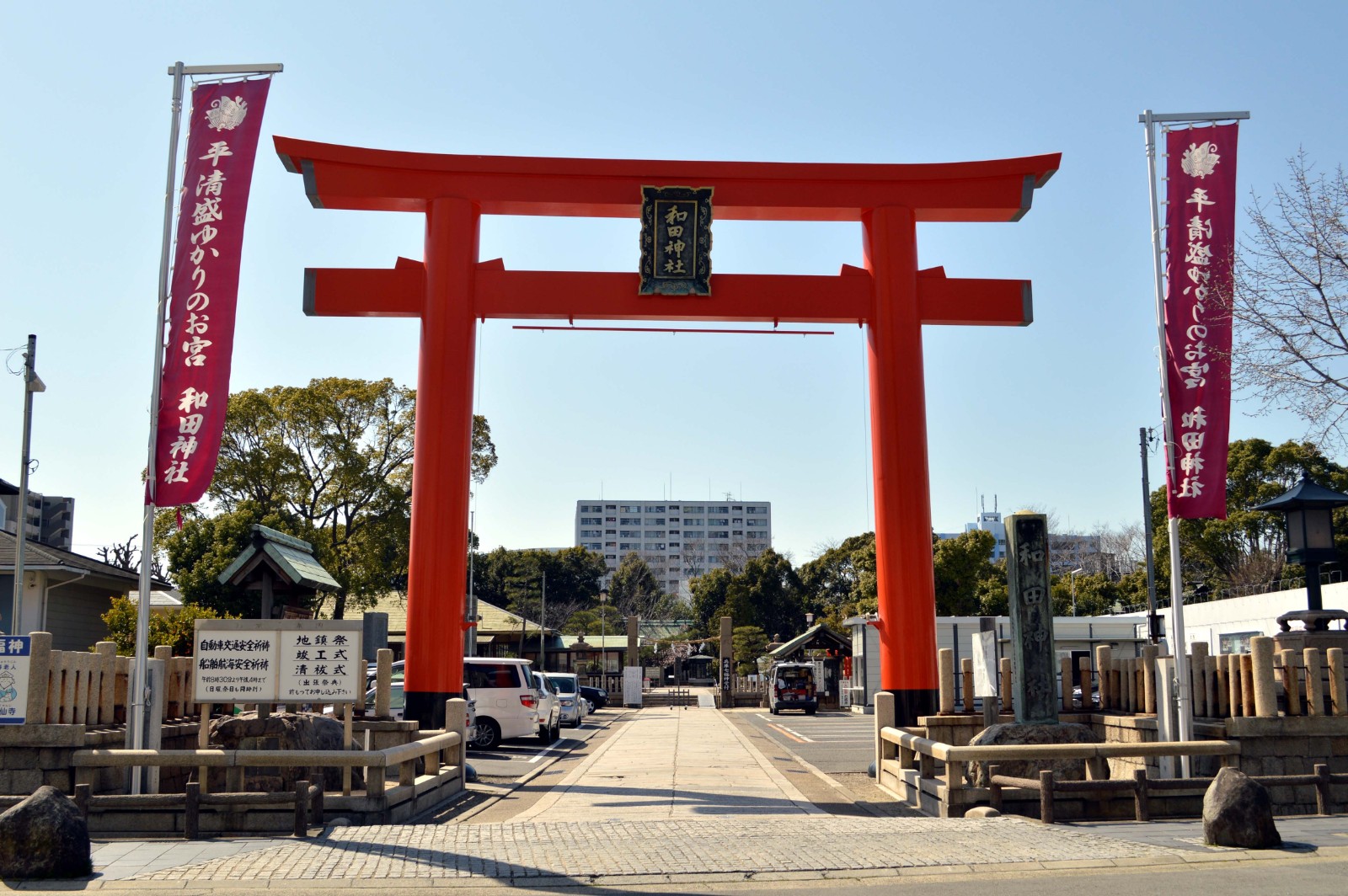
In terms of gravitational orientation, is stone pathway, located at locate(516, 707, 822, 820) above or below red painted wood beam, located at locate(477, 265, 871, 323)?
below

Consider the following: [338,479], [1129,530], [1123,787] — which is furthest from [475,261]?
[1129,530]

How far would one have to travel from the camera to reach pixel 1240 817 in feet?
29.5

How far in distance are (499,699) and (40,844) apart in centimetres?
1570

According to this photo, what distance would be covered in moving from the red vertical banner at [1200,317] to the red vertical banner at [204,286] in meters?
11.1

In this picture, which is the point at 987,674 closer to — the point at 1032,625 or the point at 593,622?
the point at 1032,625

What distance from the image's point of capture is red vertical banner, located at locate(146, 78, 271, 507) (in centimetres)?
1288

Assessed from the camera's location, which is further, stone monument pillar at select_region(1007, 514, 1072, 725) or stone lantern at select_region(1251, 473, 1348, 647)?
stone lantern at select_region(1251, 473, 1348, 647)

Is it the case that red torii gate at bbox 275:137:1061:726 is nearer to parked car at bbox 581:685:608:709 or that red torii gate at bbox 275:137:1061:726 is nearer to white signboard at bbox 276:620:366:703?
white signboard at bbox 276:620:366:703

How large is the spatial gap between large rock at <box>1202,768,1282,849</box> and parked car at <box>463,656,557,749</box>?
16.3 m

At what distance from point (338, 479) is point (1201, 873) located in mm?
31792

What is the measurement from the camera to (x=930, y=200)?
16.1 meters

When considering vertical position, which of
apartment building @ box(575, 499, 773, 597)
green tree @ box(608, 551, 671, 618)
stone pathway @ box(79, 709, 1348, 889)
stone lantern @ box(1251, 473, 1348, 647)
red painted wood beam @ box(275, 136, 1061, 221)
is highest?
apartment building @ box(575, 499, 773, 597)

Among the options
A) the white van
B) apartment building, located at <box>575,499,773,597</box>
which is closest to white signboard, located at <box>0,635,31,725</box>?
the white van

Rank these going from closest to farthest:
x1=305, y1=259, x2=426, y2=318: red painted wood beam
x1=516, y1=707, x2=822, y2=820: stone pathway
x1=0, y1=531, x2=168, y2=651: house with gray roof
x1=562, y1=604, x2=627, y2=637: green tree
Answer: x1=516, y1=707, x2=822, y2=820: stone pathway, x1=305, y1=259, x2=426, y2=318: red painted wood beam, x1=0, y1=531, x2=168, y2=651: house with gray roof, x1=562, y1=604, x2=627, y2=637: green tree
